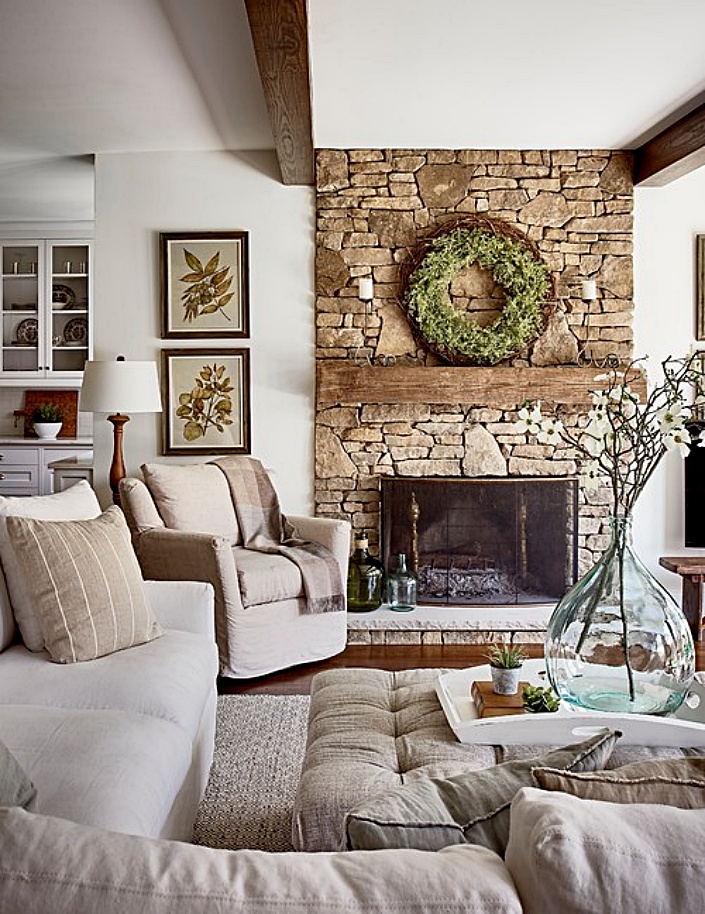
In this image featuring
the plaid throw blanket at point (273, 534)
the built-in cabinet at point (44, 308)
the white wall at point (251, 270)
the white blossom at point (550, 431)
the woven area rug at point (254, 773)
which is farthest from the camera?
the built-in cabinet at point (44, 308)

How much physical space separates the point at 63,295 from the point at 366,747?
6071 mm

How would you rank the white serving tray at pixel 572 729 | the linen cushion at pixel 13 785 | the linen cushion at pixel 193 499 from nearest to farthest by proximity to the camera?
the linen cushion at pixel 13 785, the white serving tray at pixel 572 729, the linen cushion at pixel 193 499

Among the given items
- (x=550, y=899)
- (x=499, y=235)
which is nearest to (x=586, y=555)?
(x=499, y=235)

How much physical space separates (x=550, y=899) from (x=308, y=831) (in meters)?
1.11

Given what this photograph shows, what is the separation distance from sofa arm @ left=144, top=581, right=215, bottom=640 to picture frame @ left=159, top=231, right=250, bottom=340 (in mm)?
2506

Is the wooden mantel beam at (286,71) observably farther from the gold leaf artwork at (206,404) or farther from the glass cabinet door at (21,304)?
the glass cabinet door at (21,304)

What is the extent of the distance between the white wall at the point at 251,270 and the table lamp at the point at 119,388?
52 centimetres

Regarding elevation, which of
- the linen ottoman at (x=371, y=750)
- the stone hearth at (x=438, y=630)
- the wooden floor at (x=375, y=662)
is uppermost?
the linen ottoman at (x=371, y=750)

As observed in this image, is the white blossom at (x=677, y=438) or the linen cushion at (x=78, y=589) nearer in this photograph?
the white blossom at (x=677, y=438)

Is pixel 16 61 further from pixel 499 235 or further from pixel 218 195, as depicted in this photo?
pixel 499 235

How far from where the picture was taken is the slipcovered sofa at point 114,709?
77.6 inches

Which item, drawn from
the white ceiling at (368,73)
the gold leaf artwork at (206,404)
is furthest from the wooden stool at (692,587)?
the gold leaf artwork at (206,404)

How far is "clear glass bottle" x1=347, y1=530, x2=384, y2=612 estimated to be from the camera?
5.33 metres

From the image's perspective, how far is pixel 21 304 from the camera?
7.61m
